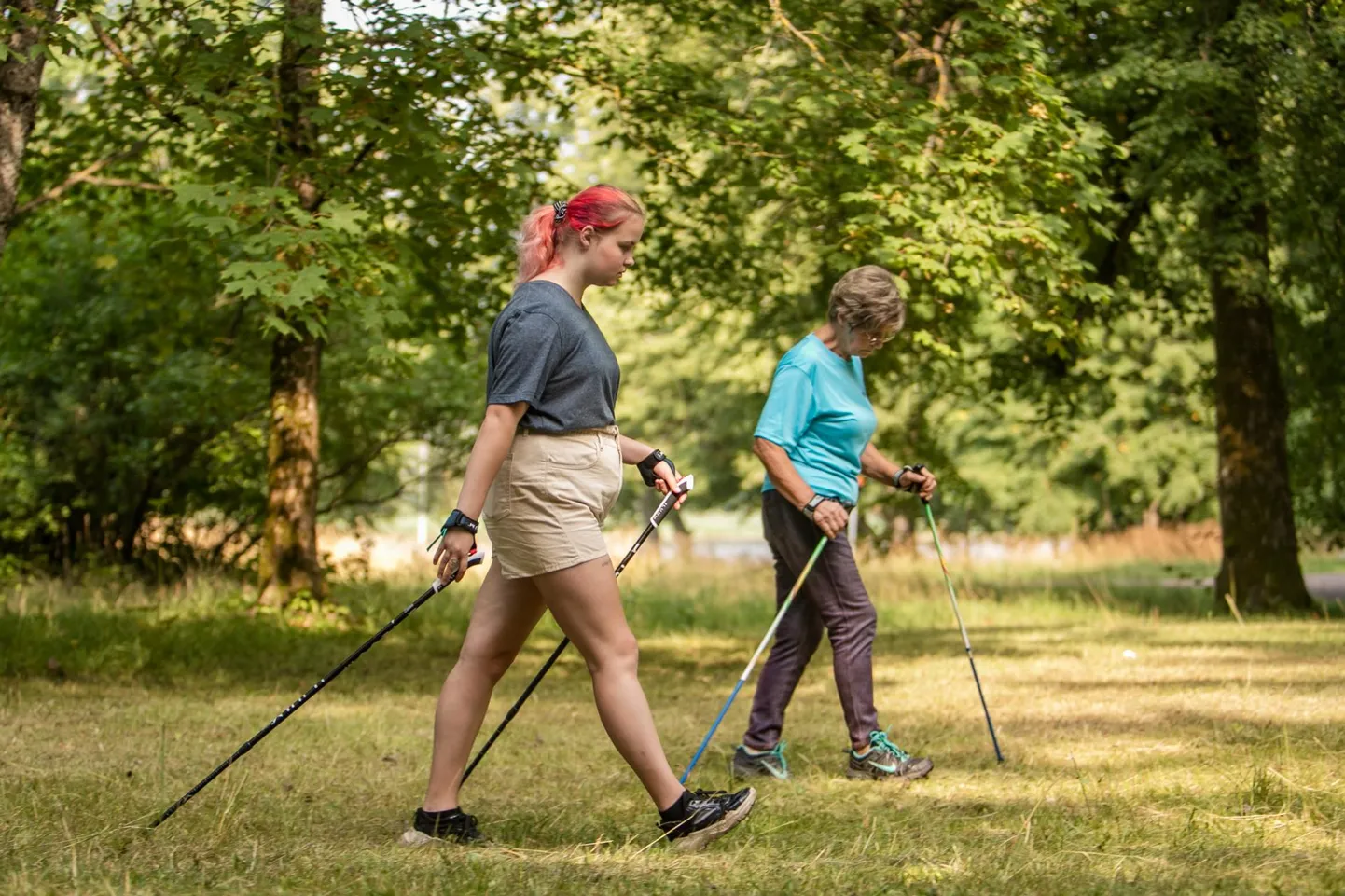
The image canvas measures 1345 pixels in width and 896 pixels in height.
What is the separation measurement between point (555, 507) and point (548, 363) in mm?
408

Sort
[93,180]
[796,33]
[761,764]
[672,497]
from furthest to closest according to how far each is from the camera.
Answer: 1. [93,180]
2. [796,33]
3. [761,764]
4. [672,497]

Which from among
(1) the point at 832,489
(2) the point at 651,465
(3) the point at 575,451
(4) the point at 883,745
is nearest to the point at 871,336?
(1) the point at 832,489

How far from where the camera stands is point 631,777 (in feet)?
20.2

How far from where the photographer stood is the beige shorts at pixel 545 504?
14.1 feet

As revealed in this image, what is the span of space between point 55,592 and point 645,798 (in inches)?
369

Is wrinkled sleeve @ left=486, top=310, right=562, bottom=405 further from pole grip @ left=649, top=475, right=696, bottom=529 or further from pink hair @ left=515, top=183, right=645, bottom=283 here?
pole grip @ left=649, top=475, right=696, bottom=529

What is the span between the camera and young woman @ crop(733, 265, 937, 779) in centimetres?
590

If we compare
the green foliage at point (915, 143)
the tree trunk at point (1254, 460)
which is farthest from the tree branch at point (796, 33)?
the tree trunk at point (1254, 460)

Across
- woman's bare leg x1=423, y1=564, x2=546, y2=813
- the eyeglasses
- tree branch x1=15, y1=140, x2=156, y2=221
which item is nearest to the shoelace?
the eyeglasses

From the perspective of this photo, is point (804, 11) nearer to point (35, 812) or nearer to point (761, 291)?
point (761, 291)

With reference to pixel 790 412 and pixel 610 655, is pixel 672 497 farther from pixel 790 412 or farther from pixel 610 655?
pixel 790 412

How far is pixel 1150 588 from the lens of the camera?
58.2 feet

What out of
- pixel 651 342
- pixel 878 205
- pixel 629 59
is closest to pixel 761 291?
pixel 629 59

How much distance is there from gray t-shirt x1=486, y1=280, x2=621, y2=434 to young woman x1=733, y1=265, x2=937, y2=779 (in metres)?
1.60
